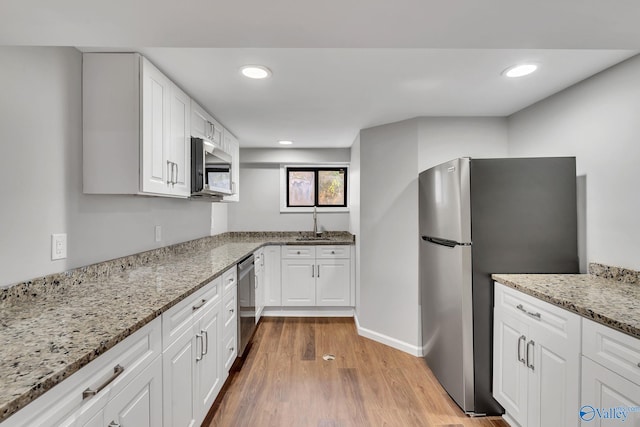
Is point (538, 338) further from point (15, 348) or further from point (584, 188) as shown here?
point (15, 348)

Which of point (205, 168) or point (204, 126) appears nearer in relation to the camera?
point (205, 168)

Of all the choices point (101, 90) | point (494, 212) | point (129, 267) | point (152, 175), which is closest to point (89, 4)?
point (101, 90)

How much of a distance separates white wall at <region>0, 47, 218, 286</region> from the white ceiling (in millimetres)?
242

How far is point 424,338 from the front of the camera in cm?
264

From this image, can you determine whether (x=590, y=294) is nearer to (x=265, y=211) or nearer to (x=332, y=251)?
(x=332, y=251)

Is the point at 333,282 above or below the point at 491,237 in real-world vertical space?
below

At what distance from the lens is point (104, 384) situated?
0.87m

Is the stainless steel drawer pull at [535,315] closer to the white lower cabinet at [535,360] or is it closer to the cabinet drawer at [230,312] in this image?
the white lower cabinet at [535,360]

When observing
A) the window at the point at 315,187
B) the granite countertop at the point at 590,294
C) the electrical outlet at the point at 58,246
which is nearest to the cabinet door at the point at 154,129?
the electrical outlet at the point at 58,246

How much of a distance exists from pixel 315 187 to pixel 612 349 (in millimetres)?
3494

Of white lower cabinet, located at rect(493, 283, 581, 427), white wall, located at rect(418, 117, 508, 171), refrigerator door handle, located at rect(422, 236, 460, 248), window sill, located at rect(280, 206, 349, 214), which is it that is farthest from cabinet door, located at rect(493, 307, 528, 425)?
window sill, located at rect(280, 206, 349, 214)

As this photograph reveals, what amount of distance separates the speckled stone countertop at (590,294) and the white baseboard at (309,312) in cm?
218

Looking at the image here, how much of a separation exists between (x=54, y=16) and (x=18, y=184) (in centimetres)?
69

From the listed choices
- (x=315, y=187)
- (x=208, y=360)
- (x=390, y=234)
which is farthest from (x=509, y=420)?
(x=315, y=187)
